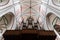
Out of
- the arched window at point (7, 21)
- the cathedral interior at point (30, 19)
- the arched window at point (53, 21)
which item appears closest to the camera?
the cathedral interior at point (30, 19)

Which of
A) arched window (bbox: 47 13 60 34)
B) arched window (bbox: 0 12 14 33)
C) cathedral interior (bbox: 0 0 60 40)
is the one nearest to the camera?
cathedral interior (bbox: 0 0 60 40)

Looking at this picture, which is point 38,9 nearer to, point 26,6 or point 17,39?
point 26,6

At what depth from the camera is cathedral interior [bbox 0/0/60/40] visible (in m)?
1.13

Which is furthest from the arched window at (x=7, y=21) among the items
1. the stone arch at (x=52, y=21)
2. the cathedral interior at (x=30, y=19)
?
the stone arch at (x=52, y=21)

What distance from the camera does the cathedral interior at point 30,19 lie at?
3.70 feet

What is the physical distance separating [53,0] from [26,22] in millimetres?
5570

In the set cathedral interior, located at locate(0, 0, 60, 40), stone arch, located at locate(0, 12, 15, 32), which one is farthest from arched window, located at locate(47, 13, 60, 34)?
stone arch, located at locate(0, 12, 15, 32)

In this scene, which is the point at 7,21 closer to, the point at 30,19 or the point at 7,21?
the point at 7,21

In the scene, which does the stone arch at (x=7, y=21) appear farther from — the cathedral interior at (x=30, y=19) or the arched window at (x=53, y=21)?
the arched window at (x=53, y=21)

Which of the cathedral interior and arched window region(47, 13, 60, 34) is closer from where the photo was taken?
the cathedral interior

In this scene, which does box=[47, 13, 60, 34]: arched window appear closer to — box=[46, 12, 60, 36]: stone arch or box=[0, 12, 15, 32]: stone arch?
box=[46, 12, 60, 36]: stone arch

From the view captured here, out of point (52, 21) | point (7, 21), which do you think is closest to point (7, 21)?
point (7, 21)

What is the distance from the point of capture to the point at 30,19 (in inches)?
486

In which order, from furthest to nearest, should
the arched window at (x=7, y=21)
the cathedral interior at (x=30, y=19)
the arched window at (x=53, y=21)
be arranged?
the arched window at (x=7, y=21), the arched window at (x=53, y=21), the cathedral interior at (x=30, y=19)
